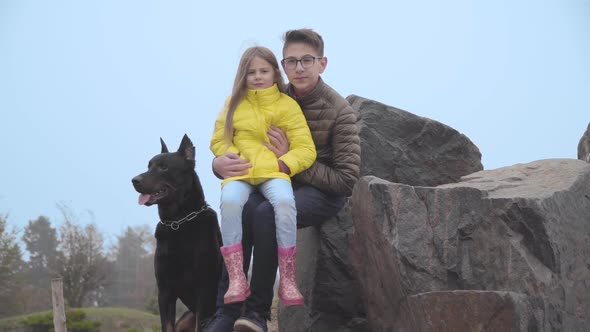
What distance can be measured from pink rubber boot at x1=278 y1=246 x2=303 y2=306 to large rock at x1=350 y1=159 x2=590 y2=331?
2.20ft

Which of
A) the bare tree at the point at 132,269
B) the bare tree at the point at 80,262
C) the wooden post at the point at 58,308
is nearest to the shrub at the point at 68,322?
the bare tree at the point at 80,262

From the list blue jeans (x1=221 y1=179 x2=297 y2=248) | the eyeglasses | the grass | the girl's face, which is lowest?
the grass

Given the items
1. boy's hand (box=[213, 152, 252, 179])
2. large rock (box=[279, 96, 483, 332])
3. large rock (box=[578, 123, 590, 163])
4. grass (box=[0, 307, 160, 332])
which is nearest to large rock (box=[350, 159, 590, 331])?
large rock (box=[279, 96, 483, 332])

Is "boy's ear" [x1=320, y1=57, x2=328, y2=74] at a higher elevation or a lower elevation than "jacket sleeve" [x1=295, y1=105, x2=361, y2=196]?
higher

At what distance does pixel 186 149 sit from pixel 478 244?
7.51 feet

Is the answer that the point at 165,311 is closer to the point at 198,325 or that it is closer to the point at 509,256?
the point at 198,325

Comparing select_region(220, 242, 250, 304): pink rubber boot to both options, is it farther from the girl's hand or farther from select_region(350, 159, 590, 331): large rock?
select_region(350, 159, 590, 331): large rock

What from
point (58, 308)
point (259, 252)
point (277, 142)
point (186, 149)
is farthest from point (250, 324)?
point (58, 308)

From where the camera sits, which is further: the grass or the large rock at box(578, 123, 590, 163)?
the grass

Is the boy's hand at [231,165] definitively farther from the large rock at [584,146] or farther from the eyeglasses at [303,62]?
the large rock at [584,146]

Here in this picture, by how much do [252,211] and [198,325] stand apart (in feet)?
3.51

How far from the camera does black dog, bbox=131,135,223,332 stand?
4508mm

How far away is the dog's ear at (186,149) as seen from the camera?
470 cm

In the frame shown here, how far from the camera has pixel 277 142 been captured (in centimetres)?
429
